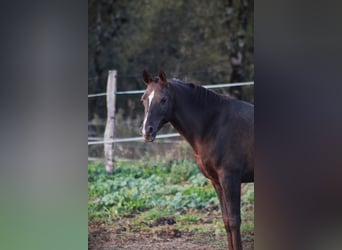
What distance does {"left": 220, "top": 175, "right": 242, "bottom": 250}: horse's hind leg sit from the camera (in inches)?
183

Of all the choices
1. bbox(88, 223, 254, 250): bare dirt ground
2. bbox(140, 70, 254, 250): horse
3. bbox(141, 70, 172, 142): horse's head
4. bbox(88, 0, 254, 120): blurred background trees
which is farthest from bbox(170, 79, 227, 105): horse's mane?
bbox(88, 223, 254, 250): bare dirt ground

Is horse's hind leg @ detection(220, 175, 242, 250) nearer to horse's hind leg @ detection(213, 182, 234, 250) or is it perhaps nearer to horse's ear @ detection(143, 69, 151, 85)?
horse's hind leg @ detection(213, 182, 234, 250)

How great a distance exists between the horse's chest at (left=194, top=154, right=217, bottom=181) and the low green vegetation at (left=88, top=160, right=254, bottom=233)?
134 mm

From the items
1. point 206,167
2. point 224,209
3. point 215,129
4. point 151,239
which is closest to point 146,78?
point 215,129

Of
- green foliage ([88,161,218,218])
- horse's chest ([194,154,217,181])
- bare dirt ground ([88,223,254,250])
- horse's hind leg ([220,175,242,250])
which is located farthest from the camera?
green foliage ([88,161,218,218])

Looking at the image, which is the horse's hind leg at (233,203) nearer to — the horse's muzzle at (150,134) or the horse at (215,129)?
the horse at (215,129)

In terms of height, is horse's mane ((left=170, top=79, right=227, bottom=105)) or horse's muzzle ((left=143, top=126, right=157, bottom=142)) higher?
horse's mane ((left=170, top=79, right=227, bottom=105))

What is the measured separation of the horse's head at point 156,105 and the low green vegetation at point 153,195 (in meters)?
0.42

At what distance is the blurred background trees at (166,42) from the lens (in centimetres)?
507

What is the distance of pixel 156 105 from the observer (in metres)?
4.80
